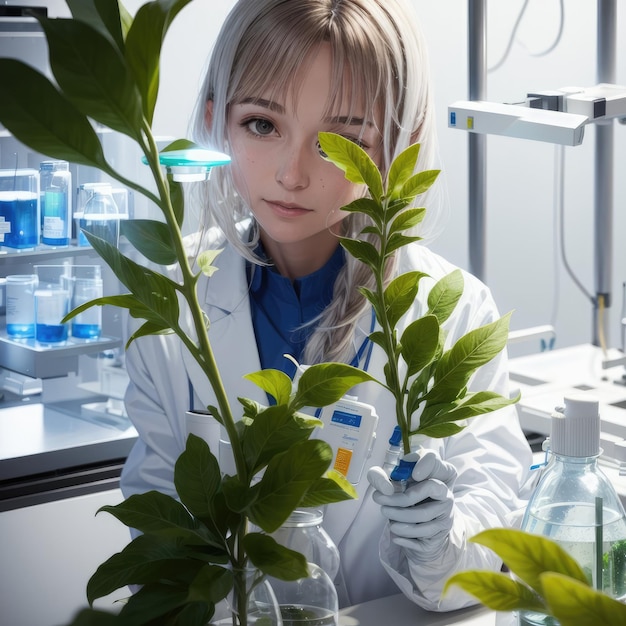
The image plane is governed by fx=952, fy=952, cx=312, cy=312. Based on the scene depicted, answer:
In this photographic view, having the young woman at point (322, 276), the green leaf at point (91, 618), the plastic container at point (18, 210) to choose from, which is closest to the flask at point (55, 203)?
the plastic container at point (18, 210)

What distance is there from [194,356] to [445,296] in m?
0.26

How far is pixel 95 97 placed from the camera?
0.59 metres

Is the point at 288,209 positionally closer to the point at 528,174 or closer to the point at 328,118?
the point at 328,118

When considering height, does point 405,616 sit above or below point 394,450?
below

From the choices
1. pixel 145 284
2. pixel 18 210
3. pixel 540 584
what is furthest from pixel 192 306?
pixel 18 210

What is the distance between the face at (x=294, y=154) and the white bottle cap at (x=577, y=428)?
0.50 metres

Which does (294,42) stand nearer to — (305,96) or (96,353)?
(305,96)

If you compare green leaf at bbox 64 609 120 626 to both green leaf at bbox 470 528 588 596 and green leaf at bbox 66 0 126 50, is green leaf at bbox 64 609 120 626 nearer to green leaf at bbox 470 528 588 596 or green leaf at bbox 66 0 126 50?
green leaf at bbox 470 528 588 596

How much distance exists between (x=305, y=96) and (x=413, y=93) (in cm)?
16

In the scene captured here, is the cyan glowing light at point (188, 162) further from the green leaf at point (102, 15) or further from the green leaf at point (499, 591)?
the green leaf at point (499, 591)

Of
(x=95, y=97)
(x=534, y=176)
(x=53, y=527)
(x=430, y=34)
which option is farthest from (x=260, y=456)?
(x=534, y=176)

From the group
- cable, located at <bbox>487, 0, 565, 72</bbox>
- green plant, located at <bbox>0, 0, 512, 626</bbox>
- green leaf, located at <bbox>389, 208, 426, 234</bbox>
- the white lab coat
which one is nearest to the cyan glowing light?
green plant, located at <bbox>0, 0, 512, 626</bbox>

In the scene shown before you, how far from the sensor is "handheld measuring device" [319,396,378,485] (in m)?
1.09

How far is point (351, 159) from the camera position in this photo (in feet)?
2.50
